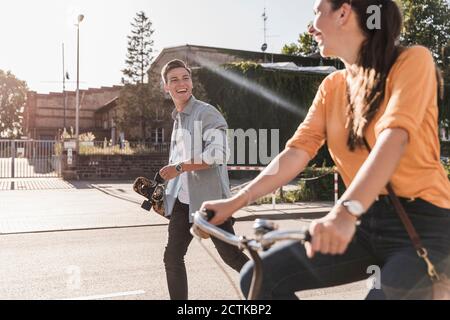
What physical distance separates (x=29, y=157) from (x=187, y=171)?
21715mm

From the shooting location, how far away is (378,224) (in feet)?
5.42

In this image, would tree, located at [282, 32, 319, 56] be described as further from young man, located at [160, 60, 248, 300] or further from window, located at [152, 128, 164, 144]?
young man, located at [160, 60, 248, 300]

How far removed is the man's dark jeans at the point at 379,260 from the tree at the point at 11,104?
7780 cm

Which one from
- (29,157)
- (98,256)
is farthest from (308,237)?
(29,157)

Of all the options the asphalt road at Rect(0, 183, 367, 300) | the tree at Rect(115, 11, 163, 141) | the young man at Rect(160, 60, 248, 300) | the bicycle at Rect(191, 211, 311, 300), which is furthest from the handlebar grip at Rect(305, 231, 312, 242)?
the tree at Rect(115, 11, 163, 141)

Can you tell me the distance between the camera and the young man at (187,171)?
135 inches

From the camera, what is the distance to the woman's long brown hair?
1.67 meters

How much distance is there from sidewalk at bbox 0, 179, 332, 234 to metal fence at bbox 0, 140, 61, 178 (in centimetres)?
614

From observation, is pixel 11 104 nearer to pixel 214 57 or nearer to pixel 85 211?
pixel 214 57

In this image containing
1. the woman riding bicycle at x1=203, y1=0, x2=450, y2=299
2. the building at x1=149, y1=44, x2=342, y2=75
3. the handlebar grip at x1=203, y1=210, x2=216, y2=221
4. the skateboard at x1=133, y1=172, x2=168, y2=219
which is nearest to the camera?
the woman riding bicycle at x1=203, y1=0, x2=450, y2=299

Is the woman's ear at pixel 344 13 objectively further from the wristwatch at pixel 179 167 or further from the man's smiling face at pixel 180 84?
the man's smiling face at pixel 180 84

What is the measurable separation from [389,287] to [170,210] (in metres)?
2.29

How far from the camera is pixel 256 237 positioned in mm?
1425

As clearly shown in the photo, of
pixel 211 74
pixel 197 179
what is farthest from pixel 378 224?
pixel 211 74
